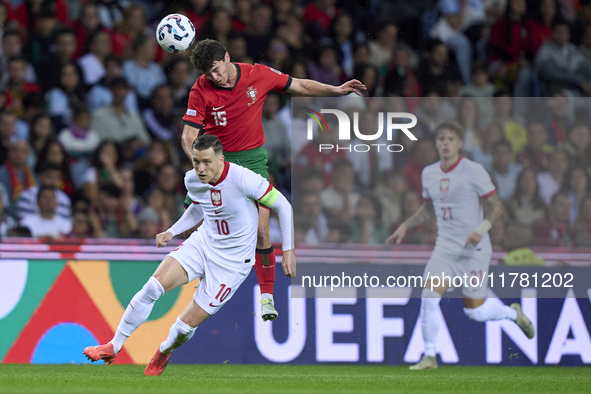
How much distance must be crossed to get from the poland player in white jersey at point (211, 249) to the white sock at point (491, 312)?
2.77m

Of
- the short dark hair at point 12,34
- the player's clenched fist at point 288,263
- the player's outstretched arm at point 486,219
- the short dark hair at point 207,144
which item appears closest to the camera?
the short dark hair at point 207,144

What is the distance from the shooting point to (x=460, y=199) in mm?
9148

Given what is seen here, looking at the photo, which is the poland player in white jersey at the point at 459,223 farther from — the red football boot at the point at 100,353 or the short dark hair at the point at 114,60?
the short dark hair at the point at 114,60

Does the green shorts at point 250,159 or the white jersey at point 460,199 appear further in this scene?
the white jersey at point 460,199

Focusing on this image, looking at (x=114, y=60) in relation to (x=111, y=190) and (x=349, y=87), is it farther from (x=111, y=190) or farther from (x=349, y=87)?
(x=349, y=87)

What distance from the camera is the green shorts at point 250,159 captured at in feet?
25.3

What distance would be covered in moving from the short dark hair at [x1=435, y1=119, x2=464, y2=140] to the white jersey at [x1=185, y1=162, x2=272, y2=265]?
2.97 metres

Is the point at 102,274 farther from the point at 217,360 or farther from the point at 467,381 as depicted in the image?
the point at 467,381

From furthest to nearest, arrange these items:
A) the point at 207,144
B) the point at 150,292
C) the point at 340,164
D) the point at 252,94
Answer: the point at 340,164, the point at 252,94, the point at 150,292, the point at 207,144

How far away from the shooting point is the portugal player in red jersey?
24.1 ft

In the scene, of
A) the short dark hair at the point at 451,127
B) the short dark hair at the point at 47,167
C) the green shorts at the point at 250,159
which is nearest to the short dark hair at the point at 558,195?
the short dark hair at the point at 451,127

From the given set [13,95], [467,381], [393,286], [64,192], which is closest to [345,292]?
[393,286]

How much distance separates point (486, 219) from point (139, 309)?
3.99 meters

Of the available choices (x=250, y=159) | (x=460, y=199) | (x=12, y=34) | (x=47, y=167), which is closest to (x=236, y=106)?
(x=250, y=159)
